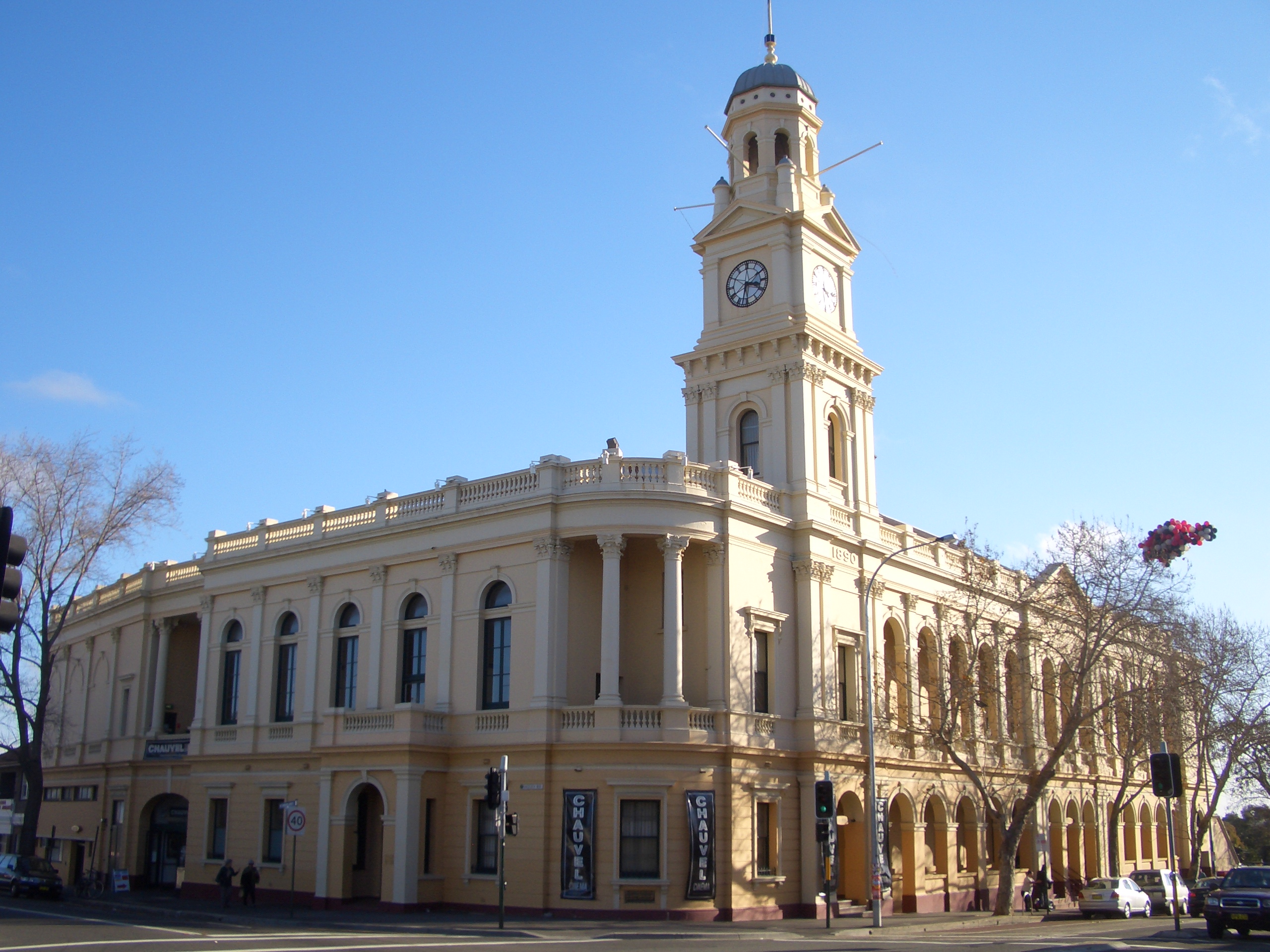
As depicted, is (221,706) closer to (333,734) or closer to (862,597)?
(333,734)

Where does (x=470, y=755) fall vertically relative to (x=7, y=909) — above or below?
above

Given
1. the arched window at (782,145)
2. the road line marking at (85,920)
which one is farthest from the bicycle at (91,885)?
the arched window at (782,145)

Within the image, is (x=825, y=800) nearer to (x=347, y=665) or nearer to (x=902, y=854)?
(x=902, y=854)

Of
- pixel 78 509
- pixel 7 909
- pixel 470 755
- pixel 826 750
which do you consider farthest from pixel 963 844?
pixel 78 509

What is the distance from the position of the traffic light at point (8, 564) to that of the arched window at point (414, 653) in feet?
85.4

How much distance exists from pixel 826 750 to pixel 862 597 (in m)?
5.80

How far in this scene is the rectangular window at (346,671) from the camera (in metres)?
38.9

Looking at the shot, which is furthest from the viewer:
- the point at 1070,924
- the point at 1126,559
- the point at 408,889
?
the point at 1126,559

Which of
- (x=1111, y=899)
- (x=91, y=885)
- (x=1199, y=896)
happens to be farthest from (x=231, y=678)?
(x=1199, y=896)

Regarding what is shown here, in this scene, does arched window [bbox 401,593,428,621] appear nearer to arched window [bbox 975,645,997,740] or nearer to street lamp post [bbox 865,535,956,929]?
street lamp post [bbox 865,535,956,929]

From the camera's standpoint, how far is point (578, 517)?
33438 millimetres

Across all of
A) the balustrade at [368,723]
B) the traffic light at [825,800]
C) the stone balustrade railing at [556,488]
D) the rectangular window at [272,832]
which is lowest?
the rectangular window at [272,832]

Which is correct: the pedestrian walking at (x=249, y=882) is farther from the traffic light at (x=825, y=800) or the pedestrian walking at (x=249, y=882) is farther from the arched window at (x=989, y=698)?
the arched window at (x=989, y=698)

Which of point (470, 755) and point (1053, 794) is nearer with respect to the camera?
point (470, 755)
